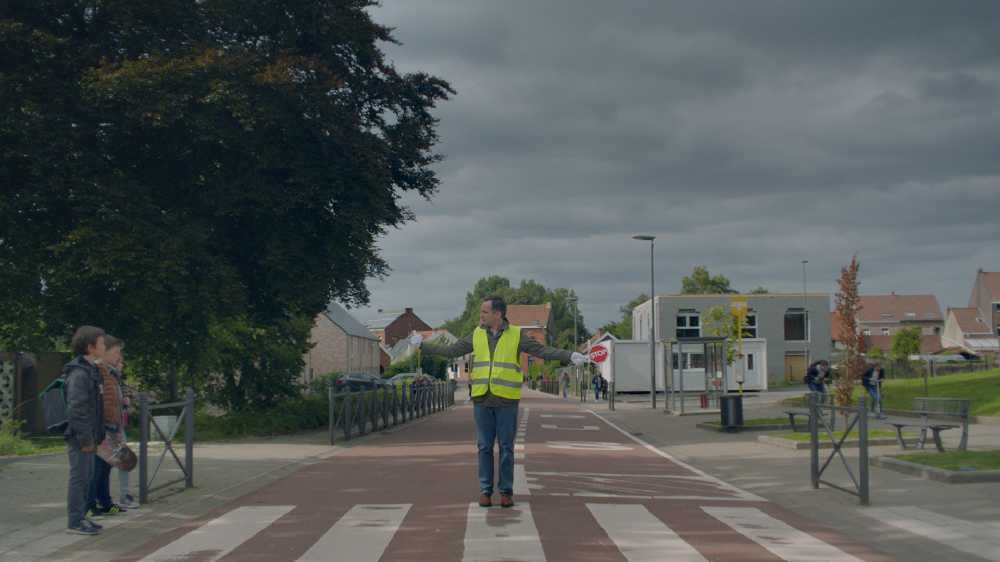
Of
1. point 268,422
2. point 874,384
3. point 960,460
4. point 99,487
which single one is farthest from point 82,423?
point 874,384

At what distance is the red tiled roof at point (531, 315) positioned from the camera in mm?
137500

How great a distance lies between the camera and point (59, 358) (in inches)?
833

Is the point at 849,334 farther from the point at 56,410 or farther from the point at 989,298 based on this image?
the point at 989,298

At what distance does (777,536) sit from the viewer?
25.9 feet

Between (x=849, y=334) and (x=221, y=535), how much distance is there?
554 inches

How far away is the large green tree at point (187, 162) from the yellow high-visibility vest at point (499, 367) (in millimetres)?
9478

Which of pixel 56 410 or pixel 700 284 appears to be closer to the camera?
pixel 56 410

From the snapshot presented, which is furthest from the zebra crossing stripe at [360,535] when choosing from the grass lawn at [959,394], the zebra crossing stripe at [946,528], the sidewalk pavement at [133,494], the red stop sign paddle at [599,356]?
the grass lawn at [959,394]

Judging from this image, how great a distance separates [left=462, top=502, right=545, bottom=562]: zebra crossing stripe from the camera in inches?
264

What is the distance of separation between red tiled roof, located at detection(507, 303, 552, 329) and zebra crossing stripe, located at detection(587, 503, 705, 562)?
126 m

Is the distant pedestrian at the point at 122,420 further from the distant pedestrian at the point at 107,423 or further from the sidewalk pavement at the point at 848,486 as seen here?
the sidewalk pavement at the point at 848,486

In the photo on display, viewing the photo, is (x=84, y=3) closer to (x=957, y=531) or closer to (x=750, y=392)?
(x=957, y=531)

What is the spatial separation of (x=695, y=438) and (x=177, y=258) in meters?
11.1

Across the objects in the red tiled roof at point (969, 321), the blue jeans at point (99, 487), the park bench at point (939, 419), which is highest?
the red tiled roof at point (969, 321)
